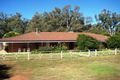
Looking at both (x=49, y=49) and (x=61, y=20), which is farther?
(x=61, y=20)

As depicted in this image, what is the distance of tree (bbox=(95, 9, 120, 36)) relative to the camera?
9494cm

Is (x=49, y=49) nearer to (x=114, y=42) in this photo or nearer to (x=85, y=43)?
(x=85, y=43)

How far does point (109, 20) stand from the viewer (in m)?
96.0

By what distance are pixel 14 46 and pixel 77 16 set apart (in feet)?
139

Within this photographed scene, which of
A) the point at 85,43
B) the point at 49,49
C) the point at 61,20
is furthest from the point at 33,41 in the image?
the point at 61,20

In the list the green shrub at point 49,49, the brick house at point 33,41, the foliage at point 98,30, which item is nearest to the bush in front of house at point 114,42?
the brick house at point 33,41

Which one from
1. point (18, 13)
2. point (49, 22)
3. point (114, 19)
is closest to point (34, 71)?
point (49, 22)

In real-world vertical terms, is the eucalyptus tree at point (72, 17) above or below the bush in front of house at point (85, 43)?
above

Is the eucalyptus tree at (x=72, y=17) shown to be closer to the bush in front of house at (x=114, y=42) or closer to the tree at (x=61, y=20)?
the tree at (x=61, y=20)

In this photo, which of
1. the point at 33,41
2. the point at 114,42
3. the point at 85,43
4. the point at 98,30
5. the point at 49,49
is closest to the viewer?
the point at 85,43

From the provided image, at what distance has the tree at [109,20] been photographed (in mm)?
94938

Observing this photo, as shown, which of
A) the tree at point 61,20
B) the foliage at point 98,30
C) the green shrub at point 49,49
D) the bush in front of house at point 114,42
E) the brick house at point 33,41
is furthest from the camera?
the tree at point 61,20

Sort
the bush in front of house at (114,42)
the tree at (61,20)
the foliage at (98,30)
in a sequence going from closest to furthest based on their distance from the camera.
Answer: the bush in front of house at (114,42)
the foliage at (98,30)
the tree at (61,20)

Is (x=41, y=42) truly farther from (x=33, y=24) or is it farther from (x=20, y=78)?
(x=33, y=24)
